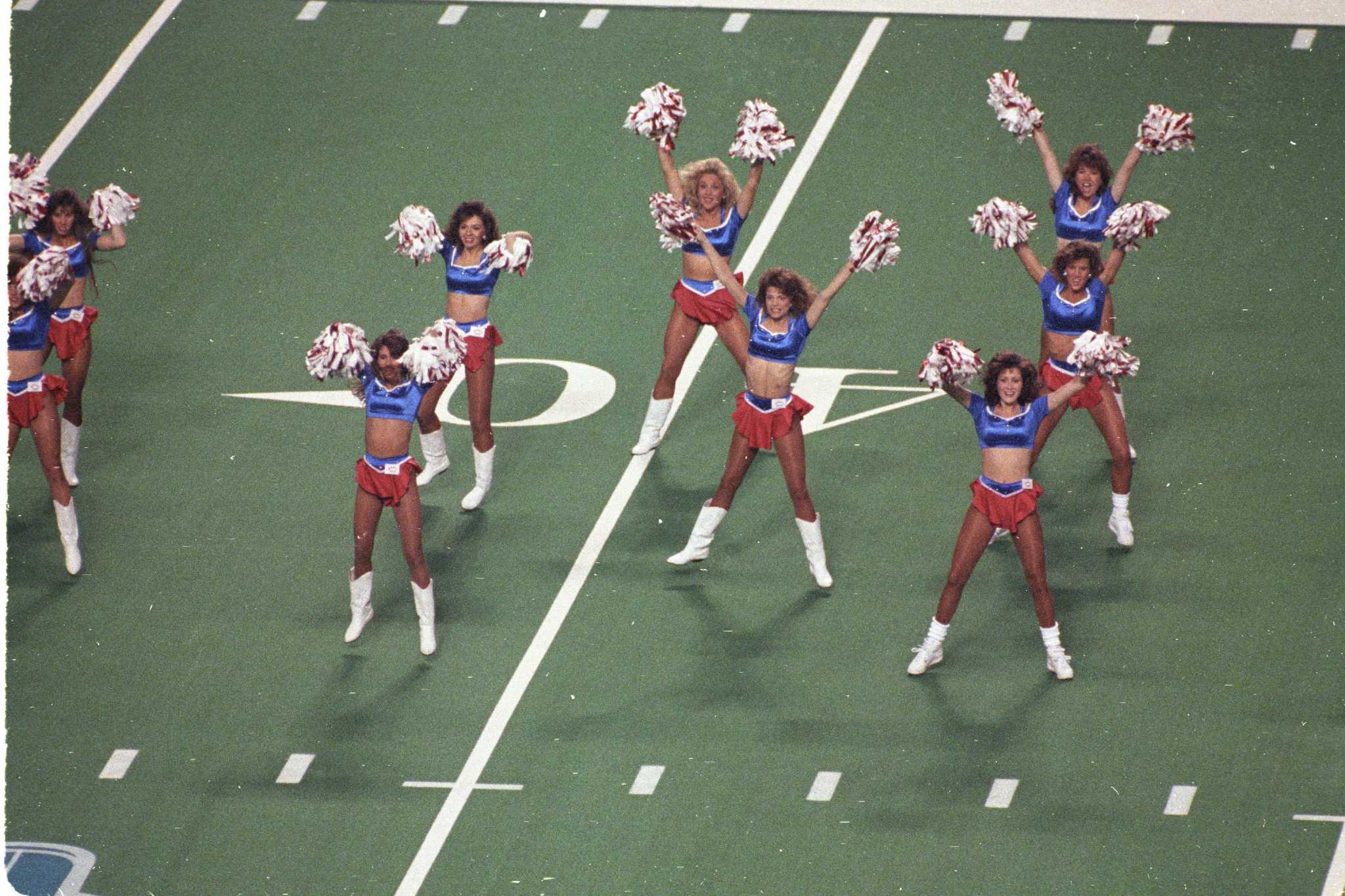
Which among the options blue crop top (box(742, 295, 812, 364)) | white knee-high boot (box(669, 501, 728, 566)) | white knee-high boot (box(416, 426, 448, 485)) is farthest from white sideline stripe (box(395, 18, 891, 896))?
blue crop top (box(742, 295, 812, 364))

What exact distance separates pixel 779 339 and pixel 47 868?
4398 millimetres

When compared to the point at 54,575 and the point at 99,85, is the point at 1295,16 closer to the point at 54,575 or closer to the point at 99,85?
the point at 99,85

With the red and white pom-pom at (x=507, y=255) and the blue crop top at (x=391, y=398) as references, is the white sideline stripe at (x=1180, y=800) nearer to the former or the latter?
the blue crop top at (x=391, y=398)

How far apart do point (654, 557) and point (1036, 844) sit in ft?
10.3

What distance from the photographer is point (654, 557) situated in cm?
1417

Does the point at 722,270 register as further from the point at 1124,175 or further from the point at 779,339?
the point at 1124,175

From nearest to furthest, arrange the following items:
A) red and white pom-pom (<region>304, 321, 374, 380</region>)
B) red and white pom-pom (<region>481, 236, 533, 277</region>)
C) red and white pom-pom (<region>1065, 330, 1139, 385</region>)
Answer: red and white pom-pom (<region>1065, 330, 1139, 385</region>) → red and white pom-pom (<region>304, 321, 374, 380</region>) → red and white pom-pom (<region>481, 236, 533, 277</region>)

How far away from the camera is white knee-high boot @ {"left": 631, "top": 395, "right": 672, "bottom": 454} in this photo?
14969 millimetres

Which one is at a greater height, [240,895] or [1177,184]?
[240,895]

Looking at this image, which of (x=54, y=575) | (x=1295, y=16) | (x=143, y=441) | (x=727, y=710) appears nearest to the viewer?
(x=727, y=710)

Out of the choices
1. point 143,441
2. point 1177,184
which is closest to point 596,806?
point 143,441

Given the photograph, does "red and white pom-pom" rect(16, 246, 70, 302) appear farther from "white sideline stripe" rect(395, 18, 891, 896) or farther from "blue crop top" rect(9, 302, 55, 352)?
"white sideline stripe" rect(395, 18, 891, 896)

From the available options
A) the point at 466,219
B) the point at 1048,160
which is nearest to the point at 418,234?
the point at 466,219

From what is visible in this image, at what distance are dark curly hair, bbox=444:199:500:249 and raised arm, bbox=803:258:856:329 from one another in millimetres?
1885
